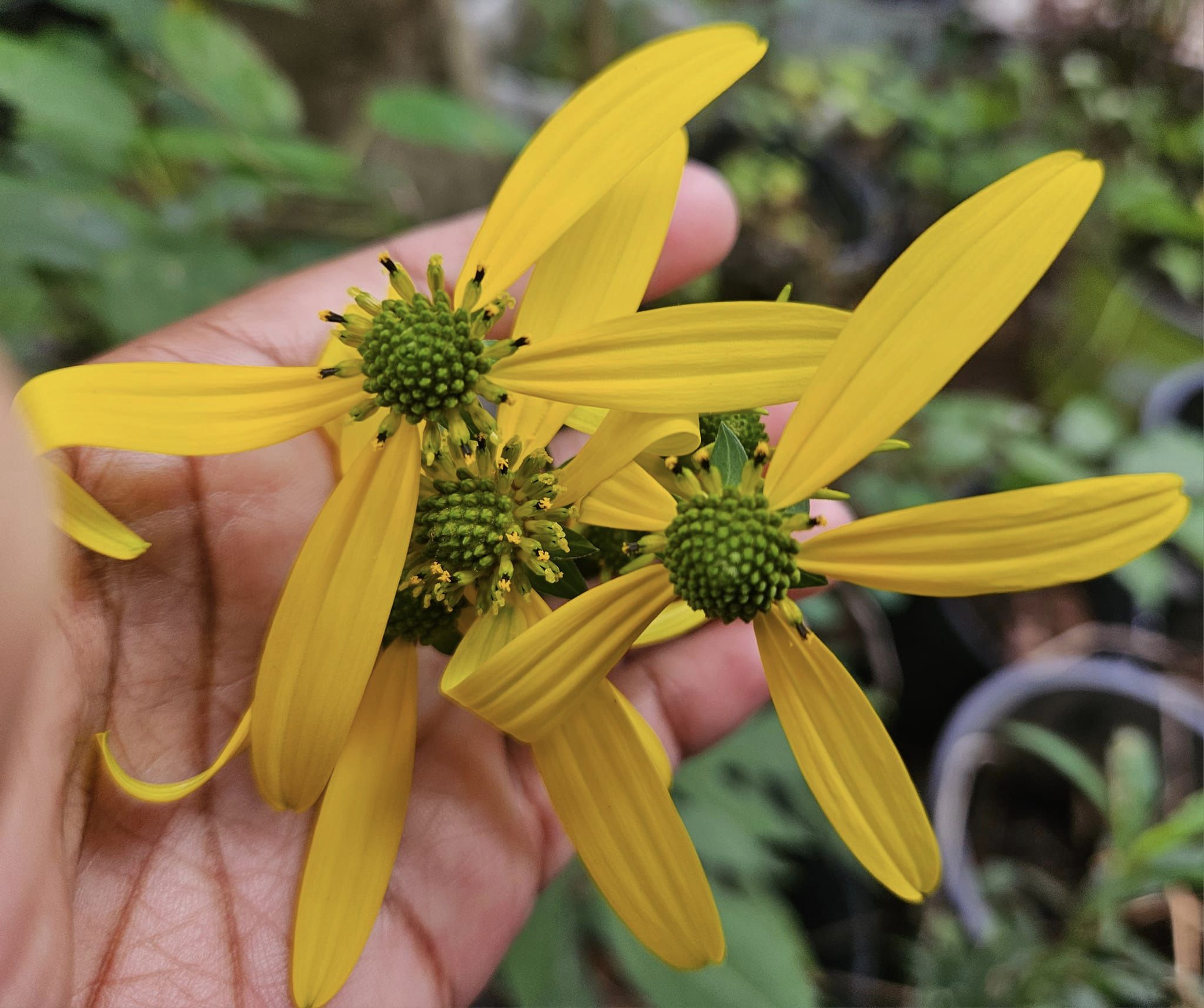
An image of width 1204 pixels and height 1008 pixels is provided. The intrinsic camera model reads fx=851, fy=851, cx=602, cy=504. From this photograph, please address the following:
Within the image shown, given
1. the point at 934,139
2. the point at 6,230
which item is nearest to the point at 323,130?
the point at 6,230

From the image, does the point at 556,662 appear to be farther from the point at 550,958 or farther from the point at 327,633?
the point at 550,958

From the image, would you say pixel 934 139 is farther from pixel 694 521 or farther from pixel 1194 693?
pixel 694 521

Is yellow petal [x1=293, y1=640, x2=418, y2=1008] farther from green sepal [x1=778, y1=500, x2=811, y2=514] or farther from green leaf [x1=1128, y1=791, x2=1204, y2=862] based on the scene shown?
green leaf [x1=1128, y1=791, x2=1204, y2=862]

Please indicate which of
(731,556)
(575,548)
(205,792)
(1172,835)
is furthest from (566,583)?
(1172,835)

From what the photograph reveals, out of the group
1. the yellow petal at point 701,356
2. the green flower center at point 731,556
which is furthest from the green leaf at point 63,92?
the green flower center at point 731,556

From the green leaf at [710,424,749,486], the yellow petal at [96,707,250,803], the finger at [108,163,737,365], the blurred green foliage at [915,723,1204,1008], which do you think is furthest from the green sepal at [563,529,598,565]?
the blurred green foliage at [915,723,1204,1008]
